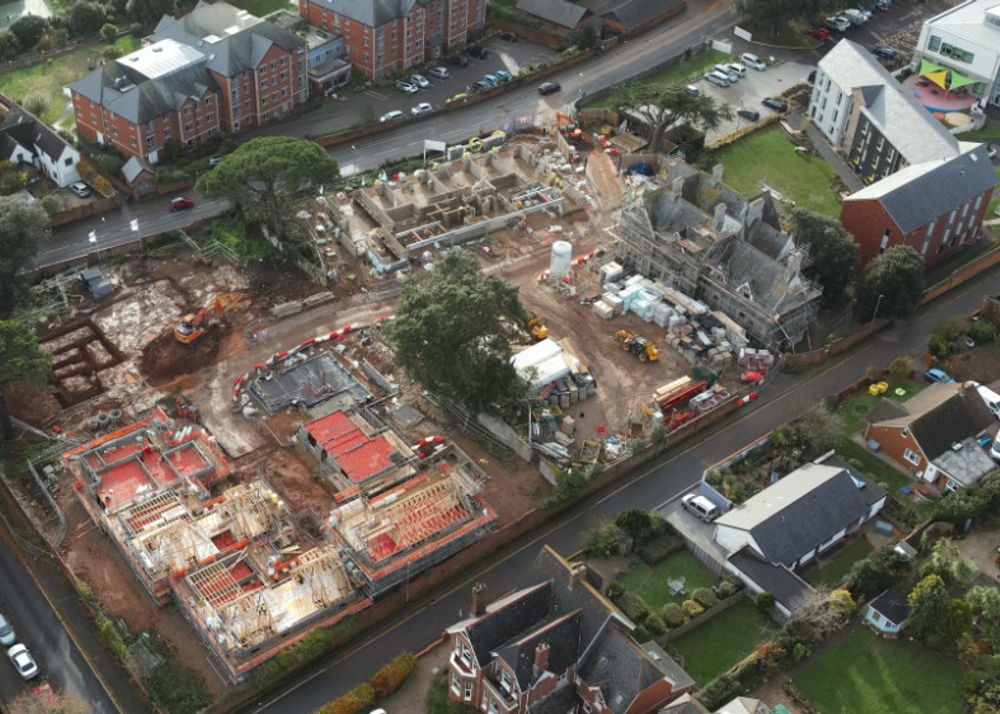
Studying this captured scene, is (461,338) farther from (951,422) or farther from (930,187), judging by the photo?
(930,187)

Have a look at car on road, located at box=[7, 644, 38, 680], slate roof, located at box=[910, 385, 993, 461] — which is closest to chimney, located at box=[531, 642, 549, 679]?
car on road, located at box=[7, 644, 38, 680]

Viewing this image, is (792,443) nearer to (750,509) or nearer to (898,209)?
(750,509)

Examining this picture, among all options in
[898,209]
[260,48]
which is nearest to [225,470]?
[260,48]

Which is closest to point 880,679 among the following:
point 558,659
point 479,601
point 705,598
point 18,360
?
point 705,598

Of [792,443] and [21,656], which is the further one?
[792,443]

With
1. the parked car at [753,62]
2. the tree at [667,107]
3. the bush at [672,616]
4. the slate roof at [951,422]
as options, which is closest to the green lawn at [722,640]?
the bush at [672,616]

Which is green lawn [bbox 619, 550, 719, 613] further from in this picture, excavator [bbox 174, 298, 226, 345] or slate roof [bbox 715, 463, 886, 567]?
excavator [bbox 174, 298, 226, 345]
